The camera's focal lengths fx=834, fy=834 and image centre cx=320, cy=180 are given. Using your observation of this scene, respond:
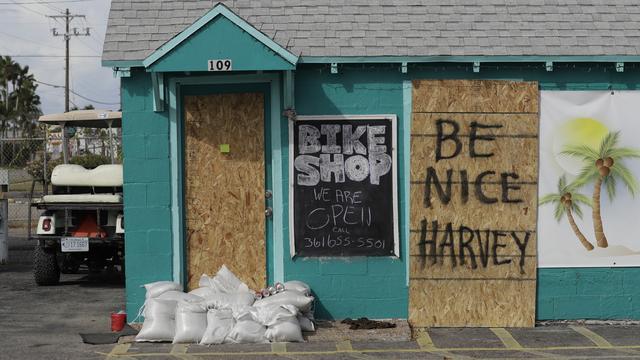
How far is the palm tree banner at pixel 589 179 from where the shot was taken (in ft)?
31.2

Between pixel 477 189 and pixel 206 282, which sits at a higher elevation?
pixel 477 189

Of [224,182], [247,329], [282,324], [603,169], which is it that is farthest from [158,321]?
[603,169]

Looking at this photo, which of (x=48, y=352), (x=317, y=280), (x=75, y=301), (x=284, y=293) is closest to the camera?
(x=48, y=352)

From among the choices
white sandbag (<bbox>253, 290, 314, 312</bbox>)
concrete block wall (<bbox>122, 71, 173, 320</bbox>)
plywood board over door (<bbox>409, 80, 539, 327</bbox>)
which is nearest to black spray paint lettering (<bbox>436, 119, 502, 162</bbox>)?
plywood board over door (<bbox>409, 80, 539, 327</bbox>)

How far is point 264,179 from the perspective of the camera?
9633 millimetres

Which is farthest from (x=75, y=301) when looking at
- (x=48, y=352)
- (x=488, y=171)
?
(x=488, y=171)

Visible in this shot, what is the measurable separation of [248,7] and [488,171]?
133 inches

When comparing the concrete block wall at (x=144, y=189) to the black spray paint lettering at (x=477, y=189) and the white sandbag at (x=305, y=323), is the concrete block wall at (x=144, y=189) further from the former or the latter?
the black spray paint lettering at (x=477, y=189)

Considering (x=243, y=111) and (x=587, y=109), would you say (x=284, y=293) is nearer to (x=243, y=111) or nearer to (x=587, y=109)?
(x=243, y=111)

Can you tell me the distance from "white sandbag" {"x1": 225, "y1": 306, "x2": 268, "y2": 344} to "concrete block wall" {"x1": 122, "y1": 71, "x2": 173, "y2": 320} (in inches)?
48.4

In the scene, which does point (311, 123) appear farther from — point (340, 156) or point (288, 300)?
point (288, 300)

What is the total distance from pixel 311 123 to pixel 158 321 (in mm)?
2753

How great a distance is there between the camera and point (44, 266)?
12477 millimetres

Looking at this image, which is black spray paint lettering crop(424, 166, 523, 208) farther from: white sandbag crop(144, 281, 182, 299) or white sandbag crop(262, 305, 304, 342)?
white sandbag crop(144, 281, 182, 299)
